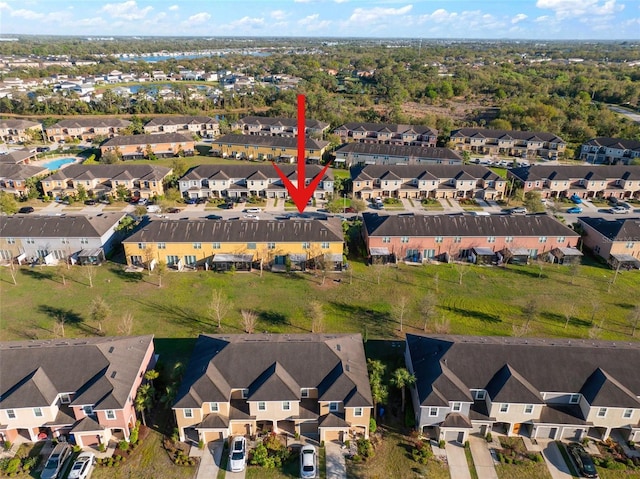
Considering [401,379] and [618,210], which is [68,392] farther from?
[618,210]

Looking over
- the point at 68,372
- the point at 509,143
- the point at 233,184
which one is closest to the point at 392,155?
the point at 509,143

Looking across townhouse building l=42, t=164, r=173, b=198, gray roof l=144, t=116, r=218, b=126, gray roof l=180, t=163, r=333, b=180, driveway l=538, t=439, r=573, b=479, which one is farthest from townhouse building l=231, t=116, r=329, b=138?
driveway l=538, t=439, r=573, b=479

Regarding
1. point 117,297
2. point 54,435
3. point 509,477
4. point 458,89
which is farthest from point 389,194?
point 458,89

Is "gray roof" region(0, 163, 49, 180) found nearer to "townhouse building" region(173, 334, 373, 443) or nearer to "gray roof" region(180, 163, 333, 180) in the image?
"gray roof" region(180, 163, 333, 180)

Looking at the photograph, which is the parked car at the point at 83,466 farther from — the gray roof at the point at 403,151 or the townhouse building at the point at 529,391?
the gray roof at the point at 403,151

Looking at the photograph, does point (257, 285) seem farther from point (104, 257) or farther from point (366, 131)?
point (366, 131)
